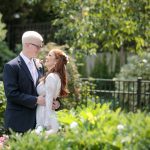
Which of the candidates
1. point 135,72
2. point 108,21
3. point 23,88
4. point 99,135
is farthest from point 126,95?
point 99,135

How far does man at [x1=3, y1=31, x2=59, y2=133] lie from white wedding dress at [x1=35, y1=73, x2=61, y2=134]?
59 millimetres

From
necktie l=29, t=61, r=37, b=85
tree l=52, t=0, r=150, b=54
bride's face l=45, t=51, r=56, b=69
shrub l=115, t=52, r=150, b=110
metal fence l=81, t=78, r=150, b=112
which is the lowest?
metal fence l=81, t=78, r=150, b=112

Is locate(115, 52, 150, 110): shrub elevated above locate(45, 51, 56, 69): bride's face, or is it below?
below

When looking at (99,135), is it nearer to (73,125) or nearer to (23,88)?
(73,125)

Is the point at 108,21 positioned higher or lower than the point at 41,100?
higher

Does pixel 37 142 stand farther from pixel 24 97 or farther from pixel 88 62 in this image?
pixel 88 62

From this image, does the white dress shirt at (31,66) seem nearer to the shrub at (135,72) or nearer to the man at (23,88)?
the man at (23,88)

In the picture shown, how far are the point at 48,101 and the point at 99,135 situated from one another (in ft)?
7.11

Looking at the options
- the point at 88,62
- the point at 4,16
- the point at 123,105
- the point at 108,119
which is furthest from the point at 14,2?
the point at 108,119

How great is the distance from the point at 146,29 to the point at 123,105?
2.02 meters

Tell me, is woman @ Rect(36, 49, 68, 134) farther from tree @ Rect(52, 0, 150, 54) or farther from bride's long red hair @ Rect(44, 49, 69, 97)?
tree @ Rect(52, 0, 150, 54)

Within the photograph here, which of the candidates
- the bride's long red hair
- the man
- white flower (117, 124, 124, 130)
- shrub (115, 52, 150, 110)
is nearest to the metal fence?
shrub (115, 52, 150, 110)

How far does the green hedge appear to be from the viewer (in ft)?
12.5

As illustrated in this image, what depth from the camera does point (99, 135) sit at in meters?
4.00
